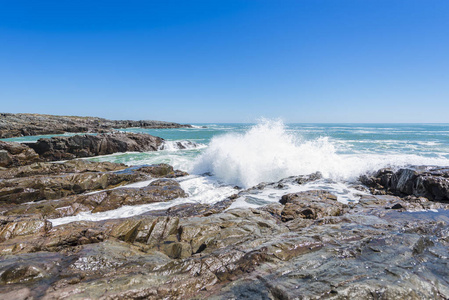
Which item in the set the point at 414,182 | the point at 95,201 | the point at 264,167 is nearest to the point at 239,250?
the point at 95,201

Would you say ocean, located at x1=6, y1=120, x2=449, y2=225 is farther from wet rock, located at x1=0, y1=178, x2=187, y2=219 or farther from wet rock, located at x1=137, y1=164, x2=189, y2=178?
wet rock, located at x1=137, y1=164, x2=189, y2=178

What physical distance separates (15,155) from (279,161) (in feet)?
63.7

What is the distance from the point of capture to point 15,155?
16.3 m

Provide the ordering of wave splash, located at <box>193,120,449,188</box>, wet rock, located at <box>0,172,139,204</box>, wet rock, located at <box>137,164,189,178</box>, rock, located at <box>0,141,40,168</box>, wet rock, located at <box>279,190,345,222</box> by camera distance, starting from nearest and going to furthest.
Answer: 1. wet rock, located at <box>279,190,345,222</box>
2. wet rock, located at <box>0,172,139,204</box>
3. wave splash, located at <box>193,120,449,188</box>
4. wet rock, located at <box>137,164,189,178</box>
5. rock, located at <box>0,141,40,168</box>

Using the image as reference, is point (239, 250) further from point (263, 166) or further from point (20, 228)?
point (263, 166)

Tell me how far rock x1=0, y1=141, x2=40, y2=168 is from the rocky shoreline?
777 cm

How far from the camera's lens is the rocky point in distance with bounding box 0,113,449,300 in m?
2.97

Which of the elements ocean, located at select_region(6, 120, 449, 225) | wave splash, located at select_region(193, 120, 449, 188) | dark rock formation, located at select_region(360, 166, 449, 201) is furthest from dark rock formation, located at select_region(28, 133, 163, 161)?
dark rock formation, located at select_region(360, 166, 449, 201)

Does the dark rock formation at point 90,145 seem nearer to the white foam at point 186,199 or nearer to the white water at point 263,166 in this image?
the white water at point 263,166

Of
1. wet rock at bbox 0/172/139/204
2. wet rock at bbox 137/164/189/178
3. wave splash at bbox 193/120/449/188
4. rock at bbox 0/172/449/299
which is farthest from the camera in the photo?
wet rock at bbox 137/164/189/178

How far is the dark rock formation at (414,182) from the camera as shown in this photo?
845 centimetres

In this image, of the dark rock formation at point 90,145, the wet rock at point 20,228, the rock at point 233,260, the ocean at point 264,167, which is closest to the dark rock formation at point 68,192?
the ocean at point 264,167

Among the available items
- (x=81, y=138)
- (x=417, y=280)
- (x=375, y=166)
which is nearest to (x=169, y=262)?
(x=417, y=280)

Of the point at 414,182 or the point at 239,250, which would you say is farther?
the point at 414,182
